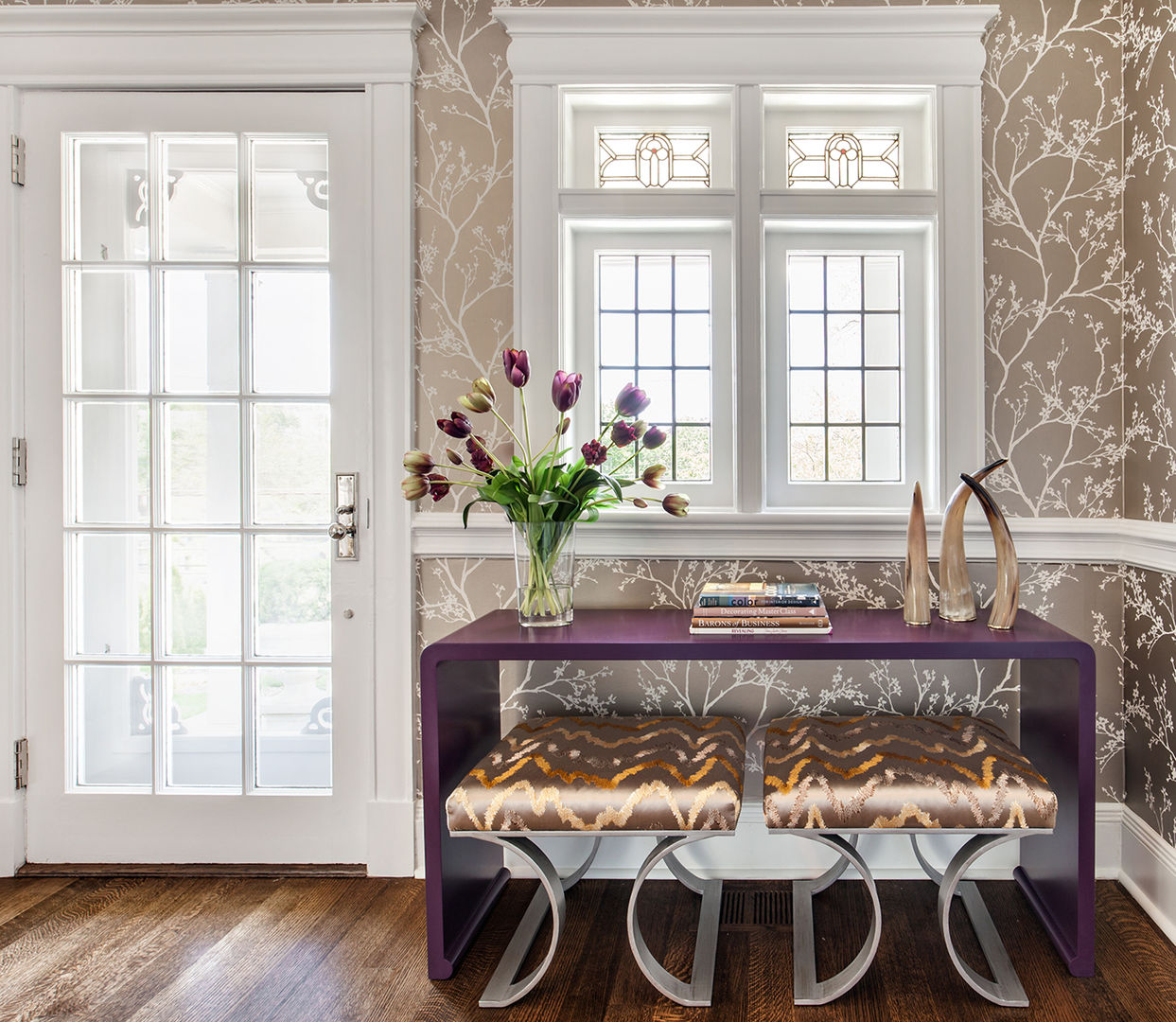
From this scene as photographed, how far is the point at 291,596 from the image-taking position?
208 cm

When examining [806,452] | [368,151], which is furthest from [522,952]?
[368,151]

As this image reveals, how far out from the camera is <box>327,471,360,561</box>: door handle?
2.03 meters

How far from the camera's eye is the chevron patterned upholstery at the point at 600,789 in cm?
145

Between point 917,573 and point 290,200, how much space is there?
188cm

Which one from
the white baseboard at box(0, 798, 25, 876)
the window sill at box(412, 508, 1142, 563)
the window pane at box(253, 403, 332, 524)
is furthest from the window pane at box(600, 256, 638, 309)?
the white baseboard at box(0, 798, 25, 876)

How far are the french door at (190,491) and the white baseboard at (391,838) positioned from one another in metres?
0.06

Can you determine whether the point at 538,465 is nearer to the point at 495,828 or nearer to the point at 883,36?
the point at 495,828

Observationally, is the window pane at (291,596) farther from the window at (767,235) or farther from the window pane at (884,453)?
Answer: the window pane at (884,453)

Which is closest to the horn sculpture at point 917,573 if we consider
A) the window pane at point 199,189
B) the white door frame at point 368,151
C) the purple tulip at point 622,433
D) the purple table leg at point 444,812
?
the purple tulip at point 622,433

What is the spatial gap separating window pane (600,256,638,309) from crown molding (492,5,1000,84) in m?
0.45

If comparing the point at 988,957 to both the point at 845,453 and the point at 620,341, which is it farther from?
the point at 620,341

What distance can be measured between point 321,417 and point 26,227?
954mm

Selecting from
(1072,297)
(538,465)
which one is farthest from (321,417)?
(1072,297)

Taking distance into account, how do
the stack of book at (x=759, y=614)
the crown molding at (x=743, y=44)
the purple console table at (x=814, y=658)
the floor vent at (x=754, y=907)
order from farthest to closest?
the crown molding at (x=743, y=44)
the floor vent at (x=754, y=907)
the stack of book at (x=759, y=614)
the purple console table at (x=814, y=658)
